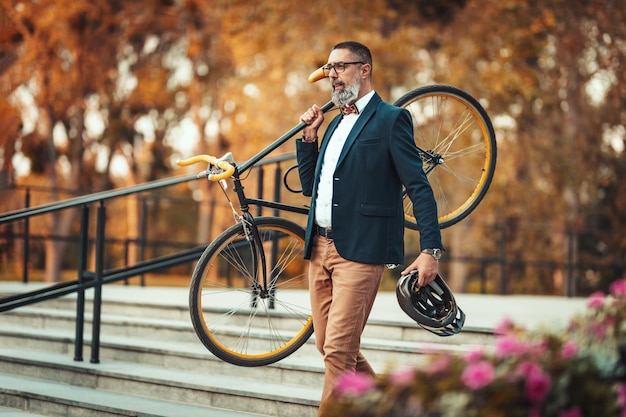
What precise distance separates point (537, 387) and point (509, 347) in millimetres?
185

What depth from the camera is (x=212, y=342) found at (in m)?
4.28

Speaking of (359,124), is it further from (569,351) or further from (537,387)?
(537,387)

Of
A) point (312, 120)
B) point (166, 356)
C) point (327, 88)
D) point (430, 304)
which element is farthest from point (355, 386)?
point (327, 88)

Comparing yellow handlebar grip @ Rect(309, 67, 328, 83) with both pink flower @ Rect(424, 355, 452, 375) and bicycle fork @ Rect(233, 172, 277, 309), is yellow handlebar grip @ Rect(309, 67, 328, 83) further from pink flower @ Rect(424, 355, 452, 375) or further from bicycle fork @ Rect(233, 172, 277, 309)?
pink flower @ Rect(424, 355, 452, 375)

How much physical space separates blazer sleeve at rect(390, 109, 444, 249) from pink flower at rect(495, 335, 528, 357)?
4.29ft

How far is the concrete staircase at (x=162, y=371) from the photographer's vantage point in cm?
500

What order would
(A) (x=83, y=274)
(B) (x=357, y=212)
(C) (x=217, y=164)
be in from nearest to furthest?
(B) (x=357, y=212), (C) (x=217, y=164), (A) (x=83, y=274)

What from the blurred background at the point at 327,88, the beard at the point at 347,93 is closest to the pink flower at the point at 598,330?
the beard at the point at 347,93

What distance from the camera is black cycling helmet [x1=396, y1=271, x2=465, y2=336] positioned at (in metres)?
3.91

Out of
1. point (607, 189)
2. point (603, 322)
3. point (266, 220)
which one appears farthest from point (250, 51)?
point (603, 322)

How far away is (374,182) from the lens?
12.7 ft

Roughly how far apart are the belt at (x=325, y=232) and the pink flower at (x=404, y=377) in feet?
5.26

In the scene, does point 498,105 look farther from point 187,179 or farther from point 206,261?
point 206,261

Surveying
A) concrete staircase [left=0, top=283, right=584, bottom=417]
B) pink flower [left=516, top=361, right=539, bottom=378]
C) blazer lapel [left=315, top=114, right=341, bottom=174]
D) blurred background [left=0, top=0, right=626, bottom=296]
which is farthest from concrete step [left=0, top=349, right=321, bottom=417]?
blurred background [left=0, top=0, right=626, bottom=296]
